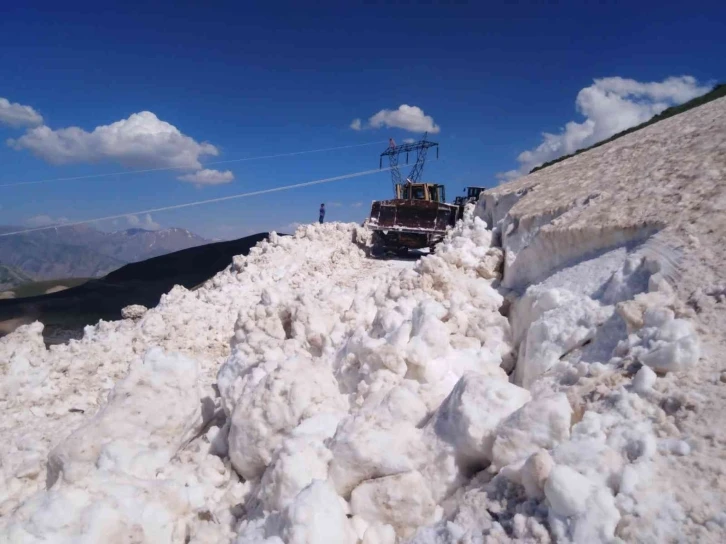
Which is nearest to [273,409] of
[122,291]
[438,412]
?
[438,412]

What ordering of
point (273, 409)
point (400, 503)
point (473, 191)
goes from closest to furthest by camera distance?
point (400, 503)
point (273, 409)
point (473, 191)

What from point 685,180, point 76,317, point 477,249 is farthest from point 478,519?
point 76,317

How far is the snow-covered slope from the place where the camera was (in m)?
1.72

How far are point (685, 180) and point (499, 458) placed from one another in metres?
3.16

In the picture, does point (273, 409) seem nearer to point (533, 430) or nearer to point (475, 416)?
point (475, 416)

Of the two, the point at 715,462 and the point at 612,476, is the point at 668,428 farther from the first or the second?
the point at 612,476

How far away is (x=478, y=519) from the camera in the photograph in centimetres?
180

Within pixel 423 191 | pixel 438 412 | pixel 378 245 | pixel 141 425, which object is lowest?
pixel 141 425

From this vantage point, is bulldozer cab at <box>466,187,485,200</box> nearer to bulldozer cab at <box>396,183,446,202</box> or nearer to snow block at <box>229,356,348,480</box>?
bulldozer cab at <box>396,183,446,202</box>

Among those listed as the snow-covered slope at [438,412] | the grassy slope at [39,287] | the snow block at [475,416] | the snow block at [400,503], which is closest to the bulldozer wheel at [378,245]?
the snow-covered slope at [438,412]

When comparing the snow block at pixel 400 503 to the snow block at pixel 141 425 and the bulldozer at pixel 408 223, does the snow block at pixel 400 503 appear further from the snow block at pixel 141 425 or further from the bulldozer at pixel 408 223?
the bulldozer at pixel 408 223

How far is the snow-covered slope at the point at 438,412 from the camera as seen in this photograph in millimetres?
1721

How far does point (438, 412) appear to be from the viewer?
2461 millimetres

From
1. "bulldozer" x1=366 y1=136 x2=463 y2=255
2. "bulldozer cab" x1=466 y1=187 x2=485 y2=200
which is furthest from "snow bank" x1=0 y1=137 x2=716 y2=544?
"bulldozer cab" x1=466 y1=187 x2=485 y2=200
